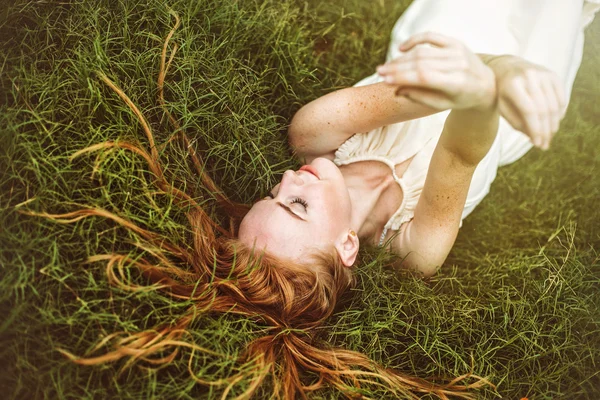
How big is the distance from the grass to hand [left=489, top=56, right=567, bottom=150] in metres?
0.90

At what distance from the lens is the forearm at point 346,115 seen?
1.92 m

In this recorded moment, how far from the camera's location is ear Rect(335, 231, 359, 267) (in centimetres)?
180

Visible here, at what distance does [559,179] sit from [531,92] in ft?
5.24

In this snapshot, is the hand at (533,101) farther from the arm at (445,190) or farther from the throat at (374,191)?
the throat at (374,191)

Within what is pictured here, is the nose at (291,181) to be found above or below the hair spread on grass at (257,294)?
above

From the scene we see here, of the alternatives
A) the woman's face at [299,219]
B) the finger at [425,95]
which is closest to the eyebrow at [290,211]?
the woman's face at [299,219]

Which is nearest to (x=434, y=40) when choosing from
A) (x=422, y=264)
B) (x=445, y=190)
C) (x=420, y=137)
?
(x=445, y=190)

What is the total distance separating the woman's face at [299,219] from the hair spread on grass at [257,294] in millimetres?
46

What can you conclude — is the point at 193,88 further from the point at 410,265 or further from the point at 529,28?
the point at 529,28

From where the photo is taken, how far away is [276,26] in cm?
231

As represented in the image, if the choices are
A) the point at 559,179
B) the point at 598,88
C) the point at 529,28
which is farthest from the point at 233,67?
the point at 598,88

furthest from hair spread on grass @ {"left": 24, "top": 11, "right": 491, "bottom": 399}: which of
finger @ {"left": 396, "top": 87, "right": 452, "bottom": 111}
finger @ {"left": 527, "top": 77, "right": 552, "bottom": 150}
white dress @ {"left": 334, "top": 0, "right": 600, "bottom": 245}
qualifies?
finger @ {"left": 527, "top": 77, "right": 552, "bottom": 150}

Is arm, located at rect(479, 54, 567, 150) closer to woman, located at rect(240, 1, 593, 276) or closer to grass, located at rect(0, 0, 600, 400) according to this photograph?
woman, located at rect(240, 1, 593, 276)

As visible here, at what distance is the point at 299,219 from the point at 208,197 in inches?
19.2
